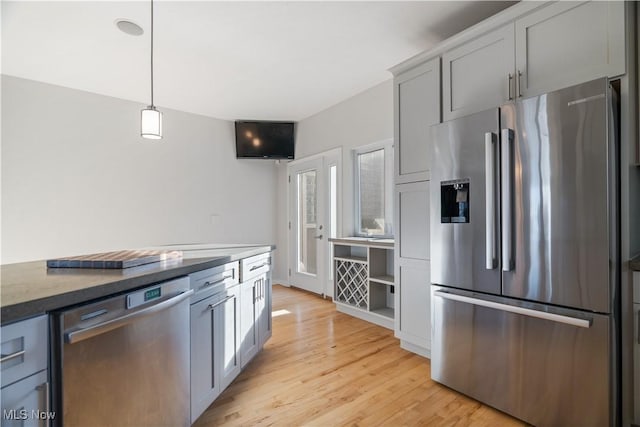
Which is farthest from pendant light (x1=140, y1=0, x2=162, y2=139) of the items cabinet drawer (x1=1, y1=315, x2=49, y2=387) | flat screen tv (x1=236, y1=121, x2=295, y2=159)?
flat screen tv (x1=236, y1=121, x2=295, y2=159)

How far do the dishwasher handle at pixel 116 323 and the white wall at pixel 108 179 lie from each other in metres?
3.24

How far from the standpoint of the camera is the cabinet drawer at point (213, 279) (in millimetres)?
1622

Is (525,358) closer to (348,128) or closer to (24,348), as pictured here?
(24,348)

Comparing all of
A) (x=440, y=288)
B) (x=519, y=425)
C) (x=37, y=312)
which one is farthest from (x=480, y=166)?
(x=37, y=312)

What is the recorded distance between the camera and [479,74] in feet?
6.87

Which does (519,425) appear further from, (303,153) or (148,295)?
(303,153)

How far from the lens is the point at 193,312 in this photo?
1.59 metres

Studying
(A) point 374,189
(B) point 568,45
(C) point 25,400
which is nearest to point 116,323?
(C) point 25,400

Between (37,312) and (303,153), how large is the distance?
167 inches

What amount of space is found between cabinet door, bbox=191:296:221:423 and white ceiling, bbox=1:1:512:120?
211cm

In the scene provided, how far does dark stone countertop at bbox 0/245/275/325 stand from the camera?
2.84ft

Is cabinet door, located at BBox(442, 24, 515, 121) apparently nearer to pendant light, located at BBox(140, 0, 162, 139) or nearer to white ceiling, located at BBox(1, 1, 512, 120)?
white ceiling, located at BBox(1, 1, 512, 120)

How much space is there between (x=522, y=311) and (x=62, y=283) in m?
2.05

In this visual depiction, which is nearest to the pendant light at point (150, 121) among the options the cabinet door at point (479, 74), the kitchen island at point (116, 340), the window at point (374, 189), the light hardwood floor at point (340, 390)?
the kitchen island at point (116, 340)
